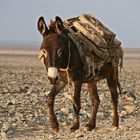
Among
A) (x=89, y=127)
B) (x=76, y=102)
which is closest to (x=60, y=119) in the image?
(x=89, y=127)

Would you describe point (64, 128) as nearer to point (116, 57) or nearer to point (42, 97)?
point (116, 57)

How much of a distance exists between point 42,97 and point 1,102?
8.41 feet

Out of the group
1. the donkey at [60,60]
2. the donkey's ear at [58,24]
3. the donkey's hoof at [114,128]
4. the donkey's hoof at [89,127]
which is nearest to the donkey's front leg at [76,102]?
the donkey at [60,60]

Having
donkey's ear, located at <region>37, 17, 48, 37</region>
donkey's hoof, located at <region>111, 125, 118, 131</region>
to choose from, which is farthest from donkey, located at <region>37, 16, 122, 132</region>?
donkey's hoof, located at <region>111, 125, 118, 131</region>

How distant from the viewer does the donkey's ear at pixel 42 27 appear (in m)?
11.0

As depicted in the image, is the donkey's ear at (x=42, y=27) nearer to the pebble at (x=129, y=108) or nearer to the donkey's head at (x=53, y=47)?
the donkey's head at (x=53, y=47)

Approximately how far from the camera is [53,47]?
1066 centimetres

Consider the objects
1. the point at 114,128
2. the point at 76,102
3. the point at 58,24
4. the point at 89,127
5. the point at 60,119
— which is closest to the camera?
the point at 58,24

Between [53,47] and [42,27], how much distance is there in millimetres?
656

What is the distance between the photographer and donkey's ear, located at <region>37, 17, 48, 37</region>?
11.0 metres

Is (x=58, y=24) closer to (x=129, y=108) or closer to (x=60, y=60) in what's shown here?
(x=60, y=60)

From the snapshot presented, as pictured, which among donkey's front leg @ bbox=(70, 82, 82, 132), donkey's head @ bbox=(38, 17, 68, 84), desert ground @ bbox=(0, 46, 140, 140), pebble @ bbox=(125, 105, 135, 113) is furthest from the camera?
pebble @ bbox=(125, 105, 135, 113)

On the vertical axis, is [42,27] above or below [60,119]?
above

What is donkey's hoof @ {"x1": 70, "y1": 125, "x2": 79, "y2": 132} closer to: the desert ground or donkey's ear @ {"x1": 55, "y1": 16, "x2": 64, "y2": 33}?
the desert ground
